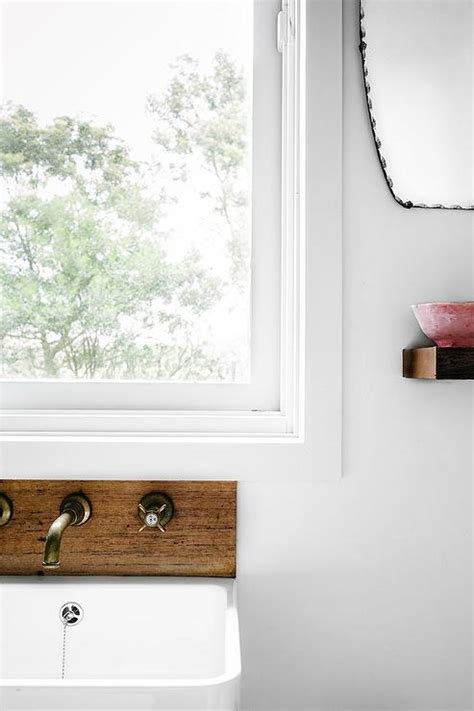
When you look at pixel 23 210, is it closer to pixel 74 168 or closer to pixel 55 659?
pixel 74 168

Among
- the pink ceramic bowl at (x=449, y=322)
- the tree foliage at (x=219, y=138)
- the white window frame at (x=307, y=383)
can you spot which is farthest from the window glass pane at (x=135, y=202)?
the pink ceramic bowl at (x=449, y=322)

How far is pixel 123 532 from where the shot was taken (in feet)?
3.54

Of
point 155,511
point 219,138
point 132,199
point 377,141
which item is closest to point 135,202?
point 132,199

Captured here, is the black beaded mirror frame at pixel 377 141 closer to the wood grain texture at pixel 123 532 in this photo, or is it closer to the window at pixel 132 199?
the window at pixel 132 199

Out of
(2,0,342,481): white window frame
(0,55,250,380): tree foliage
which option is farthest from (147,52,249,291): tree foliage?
(2,0,342,481): white window frame

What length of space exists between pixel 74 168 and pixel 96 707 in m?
0.99

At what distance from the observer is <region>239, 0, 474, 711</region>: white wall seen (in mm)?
1070

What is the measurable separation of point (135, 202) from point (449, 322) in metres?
0.68

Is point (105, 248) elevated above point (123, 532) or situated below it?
above

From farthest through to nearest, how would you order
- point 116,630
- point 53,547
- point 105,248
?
point 105,248, point 116,630, point 53,547

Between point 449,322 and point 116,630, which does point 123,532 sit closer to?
point 116,630

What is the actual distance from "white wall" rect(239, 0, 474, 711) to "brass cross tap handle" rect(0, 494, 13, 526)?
43 cm

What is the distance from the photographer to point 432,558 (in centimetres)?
108

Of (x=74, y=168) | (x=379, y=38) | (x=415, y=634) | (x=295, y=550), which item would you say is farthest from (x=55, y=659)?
(x=379, y=38)
